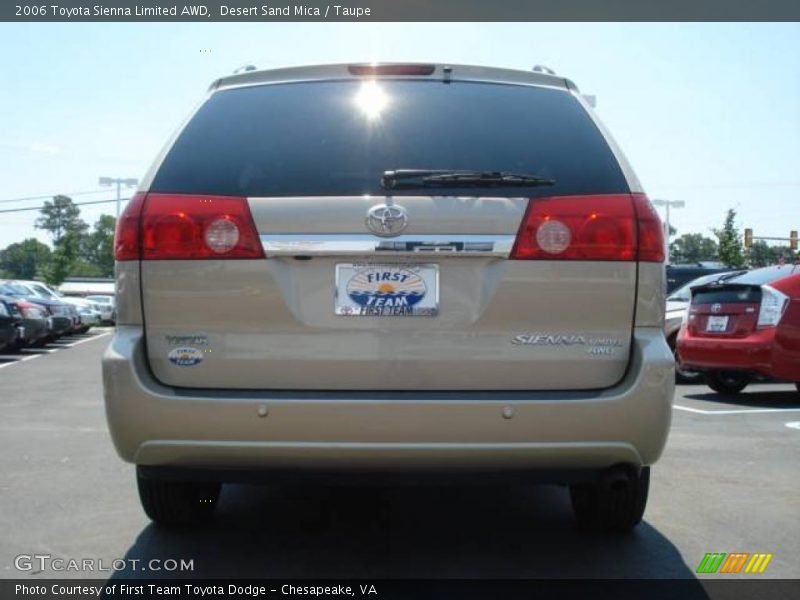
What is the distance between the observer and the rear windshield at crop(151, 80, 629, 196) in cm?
321

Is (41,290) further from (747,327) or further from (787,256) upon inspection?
(787,256)

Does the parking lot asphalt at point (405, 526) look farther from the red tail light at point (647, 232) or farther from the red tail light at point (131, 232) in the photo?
the red tail light at point (131, 232)

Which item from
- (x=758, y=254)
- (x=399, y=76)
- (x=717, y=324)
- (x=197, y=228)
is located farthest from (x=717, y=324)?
(x=758, y=254)

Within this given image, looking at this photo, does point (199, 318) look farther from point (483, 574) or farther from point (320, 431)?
point (483, 574)

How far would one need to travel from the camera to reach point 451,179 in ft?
10.4

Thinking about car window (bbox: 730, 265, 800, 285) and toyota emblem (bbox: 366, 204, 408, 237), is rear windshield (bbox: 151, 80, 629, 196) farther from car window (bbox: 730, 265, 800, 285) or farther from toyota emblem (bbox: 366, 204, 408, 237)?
car window (bbox: 730, 265, 800, 285)

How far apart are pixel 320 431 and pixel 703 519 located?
7.74ft

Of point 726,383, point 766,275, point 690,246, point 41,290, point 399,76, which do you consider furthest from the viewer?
point 690,246

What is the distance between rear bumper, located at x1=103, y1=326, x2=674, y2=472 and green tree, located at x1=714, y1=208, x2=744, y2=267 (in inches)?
1959

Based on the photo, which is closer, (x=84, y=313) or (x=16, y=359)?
(x=16, y=359)

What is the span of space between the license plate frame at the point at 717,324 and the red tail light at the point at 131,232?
744cm

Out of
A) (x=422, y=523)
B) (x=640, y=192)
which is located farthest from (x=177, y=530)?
(x=640, y=192)

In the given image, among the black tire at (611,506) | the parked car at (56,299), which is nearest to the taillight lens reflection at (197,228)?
the black tire at (611,506)

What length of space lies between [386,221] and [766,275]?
287 inches
